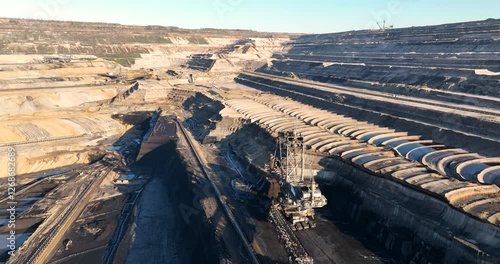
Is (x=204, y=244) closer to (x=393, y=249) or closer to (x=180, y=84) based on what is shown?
(x=393, y=249)

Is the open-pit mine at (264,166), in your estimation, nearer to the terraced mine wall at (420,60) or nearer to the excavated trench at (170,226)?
the excavated trench at (170,226)

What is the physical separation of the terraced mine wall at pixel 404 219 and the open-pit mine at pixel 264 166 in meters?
0.08

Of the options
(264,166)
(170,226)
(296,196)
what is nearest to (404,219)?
(296,196)

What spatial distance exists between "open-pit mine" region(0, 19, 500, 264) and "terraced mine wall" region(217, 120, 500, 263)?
82 mm

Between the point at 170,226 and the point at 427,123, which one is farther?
the point at 427,123

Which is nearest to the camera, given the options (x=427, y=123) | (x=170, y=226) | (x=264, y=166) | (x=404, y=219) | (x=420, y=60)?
(x=404, y=219)

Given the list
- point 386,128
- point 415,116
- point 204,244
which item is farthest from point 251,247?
point 415,116

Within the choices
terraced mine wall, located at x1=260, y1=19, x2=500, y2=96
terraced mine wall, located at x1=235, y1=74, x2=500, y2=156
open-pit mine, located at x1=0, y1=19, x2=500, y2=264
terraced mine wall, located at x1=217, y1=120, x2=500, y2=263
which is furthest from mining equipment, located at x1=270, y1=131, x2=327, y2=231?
terraced mine wall, located at x1=260, y1=19, x2=500, y2=96

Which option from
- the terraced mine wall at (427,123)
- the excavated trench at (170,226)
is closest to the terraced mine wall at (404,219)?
the excavated trench at (170,226)

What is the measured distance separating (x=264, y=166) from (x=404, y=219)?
1331 centimetres

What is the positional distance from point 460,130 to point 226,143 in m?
23.6

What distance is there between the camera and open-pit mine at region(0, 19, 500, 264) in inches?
793

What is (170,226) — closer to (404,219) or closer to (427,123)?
(404,219)

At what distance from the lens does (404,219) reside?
2002cm
